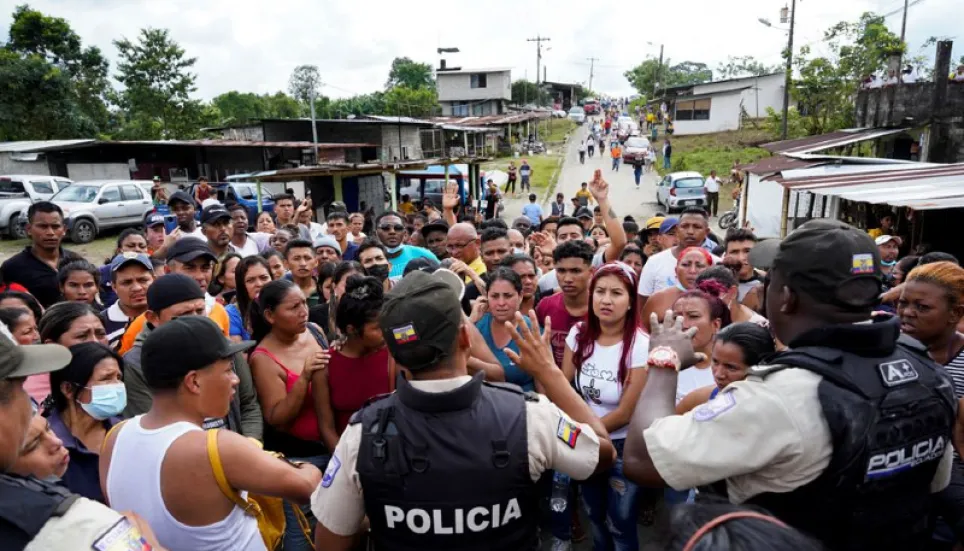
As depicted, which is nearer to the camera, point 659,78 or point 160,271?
point 160,271

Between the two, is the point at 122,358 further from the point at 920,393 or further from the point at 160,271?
the point at 920,393

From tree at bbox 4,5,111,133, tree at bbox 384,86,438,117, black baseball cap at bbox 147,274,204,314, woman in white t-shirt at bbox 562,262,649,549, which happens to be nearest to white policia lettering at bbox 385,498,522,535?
woman in white t-shirt at bbox 562,262,649,549

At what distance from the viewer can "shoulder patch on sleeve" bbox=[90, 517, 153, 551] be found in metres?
1.33

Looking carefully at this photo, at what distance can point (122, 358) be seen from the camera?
291 cm

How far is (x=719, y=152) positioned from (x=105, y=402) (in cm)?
3456

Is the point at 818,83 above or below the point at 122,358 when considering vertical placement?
above

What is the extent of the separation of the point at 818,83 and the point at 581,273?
81.3 feet

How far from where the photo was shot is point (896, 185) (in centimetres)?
893

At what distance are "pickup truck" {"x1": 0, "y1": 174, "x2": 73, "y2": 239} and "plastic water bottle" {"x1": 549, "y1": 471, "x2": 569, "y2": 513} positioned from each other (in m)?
17.5

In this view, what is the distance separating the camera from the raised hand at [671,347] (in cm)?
190

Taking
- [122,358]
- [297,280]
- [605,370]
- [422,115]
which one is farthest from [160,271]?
[422,115]

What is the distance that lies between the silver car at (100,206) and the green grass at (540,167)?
56.6 ft

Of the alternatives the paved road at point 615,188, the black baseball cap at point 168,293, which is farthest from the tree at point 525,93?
the black baseball cap at point 168,293

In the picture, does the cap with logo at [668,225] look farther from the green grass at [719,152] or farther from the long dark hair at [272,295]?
the green grass at [719,152]
